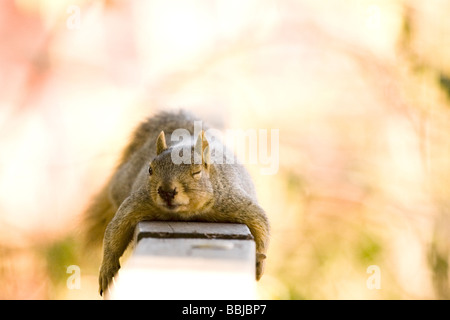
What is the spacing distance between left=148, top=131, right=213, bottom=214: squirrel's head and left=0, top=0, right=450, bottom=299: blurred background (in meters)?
1.07

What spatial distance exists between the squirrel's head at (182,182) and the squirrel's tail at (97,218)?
2.96 feet

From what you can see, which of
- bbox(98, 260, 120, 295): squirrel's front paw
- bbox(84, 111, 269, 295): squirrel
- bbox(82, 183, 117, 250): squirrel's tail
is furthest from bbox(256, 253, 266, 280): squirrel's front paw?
bbox(82, 183, 117, 250): squirrel's tail

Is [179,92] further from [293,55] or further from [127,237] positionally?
[127,237]

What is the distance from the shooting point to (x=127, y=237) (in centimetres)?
198

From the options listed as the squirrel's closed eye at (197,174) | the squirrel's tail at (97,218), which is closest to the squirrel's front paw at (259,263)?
the squirrel's closed eye at (197,174)

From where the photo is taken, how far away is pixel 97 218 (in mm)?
2938

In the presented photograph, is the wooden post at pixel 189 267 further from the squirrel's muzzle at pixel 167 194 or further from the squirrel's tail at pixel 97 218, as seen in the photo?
the squirrel's tail at pixel 97 218

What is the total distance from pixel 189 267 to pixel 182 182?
585 millimetres

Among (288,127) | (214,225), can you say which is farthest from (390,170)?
(214,225)

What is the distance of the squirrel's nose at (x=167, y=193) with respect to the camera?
6.28ft

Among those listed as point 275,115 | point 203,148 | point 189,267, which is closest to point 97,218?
point 203,148

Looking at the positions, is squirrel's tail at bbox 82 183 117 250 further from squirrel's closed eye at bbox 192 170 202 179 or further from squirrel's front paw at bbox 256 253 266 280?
squirrel's front paw at bbox 256 253 266 280

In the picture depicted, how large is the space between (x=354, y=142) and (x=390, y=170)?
0.26 meters

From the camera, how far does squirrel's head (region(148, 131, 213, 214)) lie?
1922 millimetres
